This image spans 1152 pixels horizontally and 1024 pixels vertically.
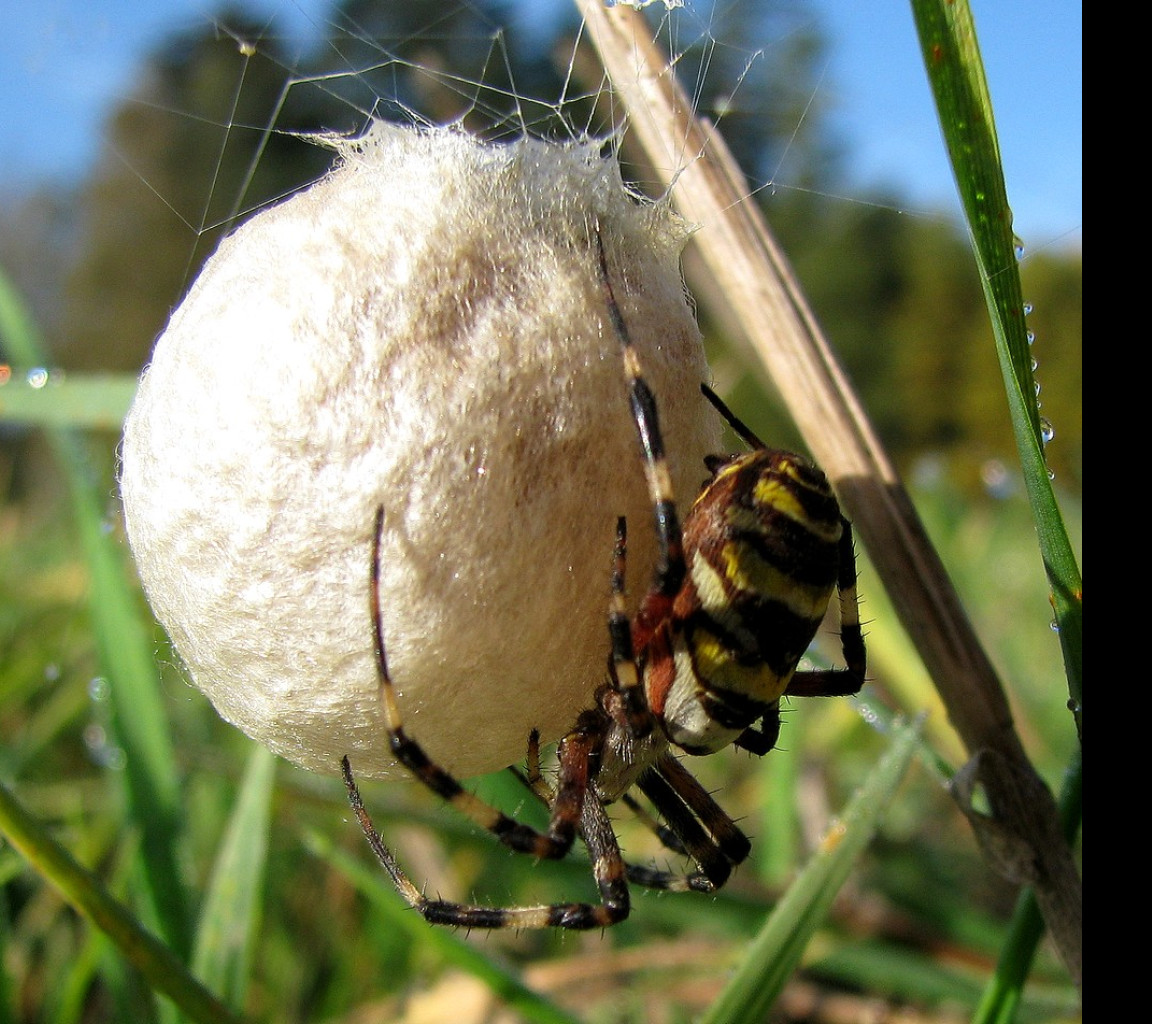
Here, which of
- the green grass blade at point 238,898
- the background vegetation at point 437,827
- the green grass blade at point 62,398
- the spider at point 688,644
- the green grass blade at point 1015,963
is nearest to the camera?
the spider at point 688,644

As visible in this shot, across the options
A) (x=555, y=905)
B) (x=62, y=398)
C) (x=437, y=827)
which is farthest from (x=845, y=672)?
(x=62, y=398)

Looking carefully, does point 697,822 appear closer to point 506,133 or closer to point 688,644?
point 688,644

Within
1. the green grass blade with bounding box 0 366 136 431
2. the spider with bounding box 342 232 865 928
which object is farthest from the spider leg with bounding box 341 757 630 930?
the green grass blade with bounding box 0 366 136 431

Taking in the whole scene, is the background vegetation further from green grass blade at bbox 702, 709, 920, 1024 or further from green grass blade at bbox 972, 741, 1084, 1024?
green grass blade at bbox 972, 741, 1084, 1024

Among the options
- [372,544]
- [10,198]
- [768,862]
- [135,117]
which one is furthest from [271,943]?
[135,117]

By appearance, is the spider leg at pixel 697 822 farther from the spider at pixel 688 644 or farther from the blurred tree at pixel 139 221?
the blurred tree at pixel 139 221

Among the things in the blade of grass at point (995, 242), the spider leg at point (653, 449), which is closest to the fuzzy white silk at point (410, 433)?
the spider leg at point (653, 449)

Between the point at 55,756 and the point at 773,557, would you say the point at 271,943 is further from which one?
the point at 773,557
